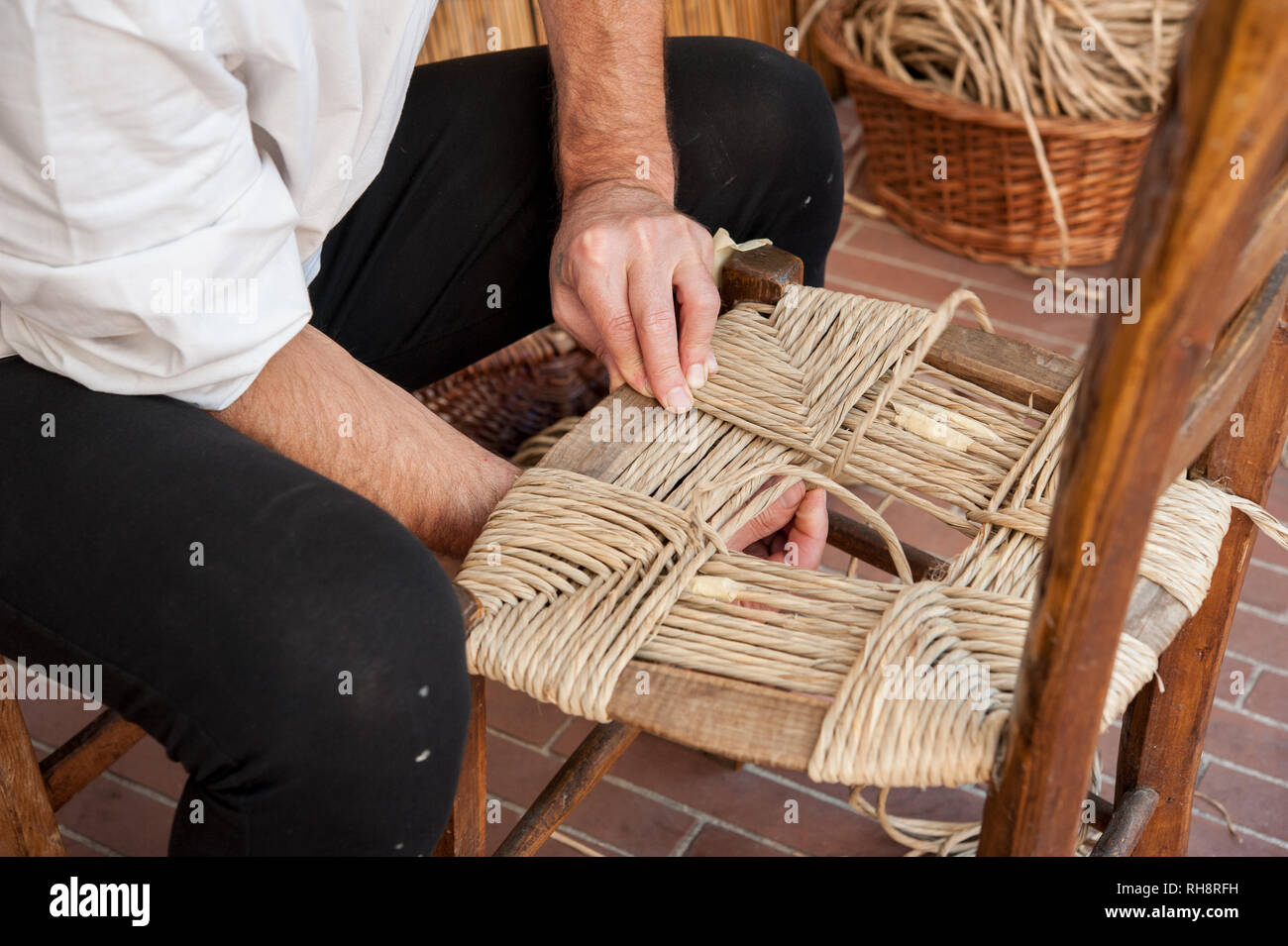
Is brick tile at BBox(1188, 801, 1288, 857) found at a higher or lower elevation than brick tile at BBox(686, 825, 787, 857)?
higher

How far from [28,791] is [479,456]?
1.39 ft

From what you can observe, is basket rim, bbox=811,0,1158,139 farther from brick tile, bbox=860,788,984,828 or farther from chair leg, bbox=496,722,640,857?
chair leg, bbox=496,722,640,857

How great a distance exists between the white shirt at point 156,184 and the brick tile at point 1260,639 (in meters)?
1.14

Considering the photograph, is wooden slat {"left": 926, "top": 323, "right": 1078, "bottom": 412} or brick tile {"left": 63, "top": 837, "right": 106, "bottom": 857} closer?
wooden slat {"left": 926, "top": 323, "right": 1078, "bottom": 412}

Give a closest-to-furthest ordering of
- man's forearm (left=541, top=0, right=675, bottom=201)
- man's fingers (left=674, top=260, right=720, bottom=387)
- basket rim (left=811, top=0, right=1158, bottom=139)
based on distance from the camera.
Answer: man's fingers (left=674, top=260, right=720, bottom=387), man's forearm (left=541, top=0, right=675, bottom=201), basket rim (left=811, top=0, right=1158, bottom=139)

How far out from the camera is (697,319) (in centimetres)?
85

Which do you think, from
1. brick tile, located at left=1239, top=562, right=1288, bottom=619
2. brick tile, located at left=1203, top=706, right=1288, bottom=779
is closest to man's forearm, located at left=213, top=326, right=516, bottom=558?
brick tile, located at left=1203, top=706, right=1288, bottom=779

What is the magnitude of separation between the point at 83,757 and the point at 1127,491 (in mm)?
819

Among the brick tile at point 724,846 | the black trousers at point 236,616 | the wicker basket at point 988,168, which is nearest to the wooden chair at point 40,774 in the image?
the black trousers at point 236,616

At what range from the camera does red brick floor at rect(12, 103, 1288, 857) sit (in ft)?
3.93

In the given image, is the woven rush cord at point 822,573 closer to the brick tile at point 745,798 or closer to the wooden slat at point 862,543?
the wooden slat at point 862,543

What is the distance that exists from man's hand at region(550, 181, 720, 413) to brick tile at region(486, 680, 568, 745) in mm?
585
